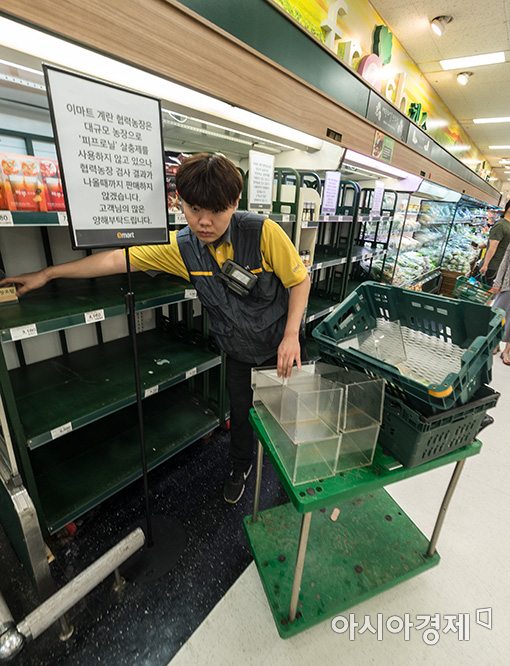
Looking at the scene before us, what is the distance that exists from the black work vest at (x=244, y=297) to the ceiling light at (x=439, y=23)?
381 centimetres

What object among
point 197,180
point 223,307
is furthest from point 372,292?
point 197,180

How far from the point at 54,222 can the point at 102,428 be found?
4.52 ft

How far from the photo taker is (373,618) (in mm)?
1349

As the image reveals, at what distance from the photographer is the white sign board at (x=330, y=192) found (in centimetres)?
268

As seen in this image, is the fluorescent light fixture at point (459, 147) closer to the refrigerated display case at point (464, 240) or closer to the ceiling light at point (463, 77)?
the refrigerated display case at point (464, 240)

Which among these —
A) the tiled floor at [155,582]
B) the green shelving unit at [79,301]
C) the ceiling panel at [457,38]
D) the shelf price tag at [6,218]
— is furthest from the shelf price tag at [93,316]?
the ceiling panel at [457,38]

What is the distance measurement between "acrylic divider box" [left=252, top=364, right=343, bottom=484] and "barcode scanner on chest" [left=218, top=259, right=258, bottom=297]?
0.37m

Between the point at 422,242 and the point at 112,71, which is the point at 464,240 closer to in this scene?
the point at 422,242

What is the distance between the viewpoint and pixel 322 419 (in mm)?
1149

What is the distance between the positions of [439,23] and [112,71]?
387 centimetres

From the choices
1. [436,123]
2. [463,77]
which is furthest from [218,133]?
[436,123]

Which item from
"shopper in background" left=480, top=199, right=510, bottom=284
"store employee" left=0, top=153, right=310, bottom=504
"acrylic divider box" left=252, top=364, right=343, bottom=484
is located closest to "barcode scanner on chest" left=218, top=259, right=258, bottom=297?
"store employee" left=0, top=153, right=310, bottom=504

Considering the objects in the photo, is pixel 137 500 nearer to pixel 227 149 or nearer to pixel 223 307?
pixel 223 307

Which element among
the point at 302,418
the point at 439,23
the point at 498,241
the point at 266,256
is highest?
the point at 439,23
